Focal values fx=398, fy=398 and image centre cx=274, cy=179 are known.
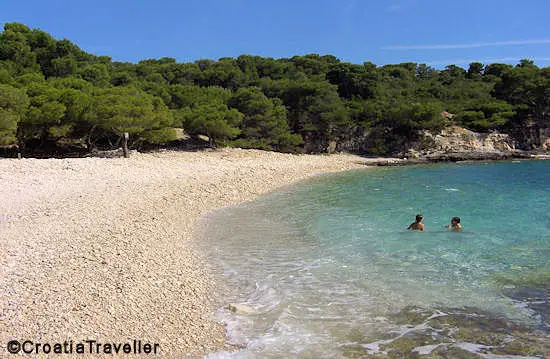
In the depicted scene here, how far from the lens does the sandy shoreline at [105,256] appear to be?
208 inches

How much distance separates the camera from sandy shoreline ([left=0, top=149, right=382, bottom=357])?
529cm

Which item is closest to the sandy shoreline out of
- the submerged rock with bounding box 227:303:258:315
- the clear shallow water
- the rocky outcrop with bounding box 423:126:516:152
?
the submerged rock with bounding box 227:303:258:315

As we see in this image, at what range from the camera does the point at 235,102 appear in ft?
123

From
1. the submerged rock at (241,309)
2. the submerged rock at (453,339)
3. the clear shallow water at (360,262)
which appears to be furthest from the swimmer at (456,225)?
the submerged rock at (241,309)

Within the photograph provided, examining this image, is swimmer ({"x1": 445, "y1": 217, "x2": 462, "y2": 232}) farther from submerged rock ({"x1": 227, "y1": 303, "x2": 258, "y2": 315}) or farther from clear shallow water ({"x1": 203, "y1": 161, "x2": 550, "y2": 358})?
submerged rock ({"x1": 227, "y1": 303, "x2": 258, "y2": 315})

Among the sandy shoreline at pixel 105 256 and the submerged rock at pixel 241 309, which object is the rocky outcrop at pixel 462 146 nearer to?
the sandy shoreline at pixel 105 256

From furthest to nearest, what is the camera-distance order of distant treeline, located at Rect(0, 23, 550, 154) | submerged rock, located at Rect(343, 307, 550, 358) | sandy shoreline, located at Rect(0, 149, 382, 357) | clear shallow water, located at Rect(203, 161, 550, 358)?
distant treeline, located at Rect(0, 23, 550, 154) → clear shallow water, located at Rect(203, 161, 550, 358) → sandy shoreline, located at Rect(0, 149, 382, 357) → submerged rock, located at Rect(343, 307, 550, 358)

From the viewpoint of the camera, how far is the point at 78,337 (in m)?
4.95

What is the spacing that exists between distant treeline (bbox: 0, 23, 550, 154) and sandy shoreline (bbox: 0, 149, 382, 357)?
711 centimetres

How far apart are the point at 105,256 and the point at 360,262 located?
17.5ft

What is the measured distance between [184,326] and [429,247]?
22.4 ft

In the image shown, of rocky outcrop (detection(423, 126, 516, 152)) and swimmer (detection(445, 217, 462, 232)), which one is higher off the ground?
rocky outcrop (detection(423, 126, 516, 152))

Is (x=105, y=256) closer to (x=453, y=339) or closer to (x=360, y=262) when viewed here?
(x=360, y=262)

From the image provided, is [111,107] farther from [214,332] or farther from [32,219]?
[214,332]
